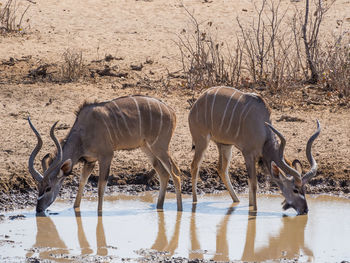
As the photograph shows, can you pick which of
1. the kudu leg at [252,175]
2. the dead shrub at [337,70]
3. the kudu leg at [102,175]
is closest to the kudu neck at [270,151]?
the kudu leg at [252,175]

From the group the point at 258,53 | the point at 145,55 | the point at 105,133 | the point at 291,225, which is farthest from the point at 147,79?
the point at 291,225

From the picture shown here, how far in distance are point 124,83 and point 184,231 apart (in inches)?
162

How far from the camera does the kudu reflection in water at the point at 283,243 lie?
6.82 metres

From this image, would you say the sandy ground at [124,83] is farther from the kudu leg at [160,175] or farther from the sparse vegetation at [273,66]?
the kudu leg at [160,175]

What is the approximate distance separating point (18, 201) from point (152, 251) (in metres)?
1.90

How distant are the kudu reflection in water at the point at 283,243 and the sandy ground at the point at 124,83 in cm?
115

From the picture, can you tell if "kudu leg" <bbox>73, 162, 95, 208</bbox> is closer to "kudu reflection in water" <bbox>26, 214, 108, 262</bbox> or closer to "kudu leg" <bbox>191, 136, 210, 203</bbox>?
"kudu reflection in water" <bbox>26, 214, 108, 262</bbox>

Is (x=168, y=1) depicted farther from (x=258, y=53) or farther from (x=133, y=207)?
(x=133, y=207)

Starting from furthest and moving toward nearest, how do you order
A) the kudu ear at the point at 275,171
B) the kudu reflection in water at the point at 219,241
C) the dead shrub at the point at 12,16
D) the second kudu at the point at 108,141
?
the dead shrub at the point at 12,16, the kudu ear at the point at 275,171, the second kudu at the point at 108,141, the kudu reflection in water at the point at 219,241

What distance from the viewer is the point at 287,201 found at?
805 cm

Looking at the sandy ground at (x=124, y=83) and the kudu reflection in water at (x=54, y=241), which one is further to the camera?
the sandy ground at (x=124, y=83)

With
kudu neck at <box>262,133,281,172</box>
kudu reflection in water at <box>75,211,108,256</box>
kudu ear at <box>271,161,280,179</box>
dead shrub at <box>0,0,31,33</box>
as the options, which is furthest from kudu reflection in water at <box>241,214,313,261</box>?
dead shrub at <box>0,0,31,33</box>

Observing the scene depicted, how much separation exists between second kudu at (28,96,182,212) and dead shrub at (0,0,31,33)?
16.0 ft

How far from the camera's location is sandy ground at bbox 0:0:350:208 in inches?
357
